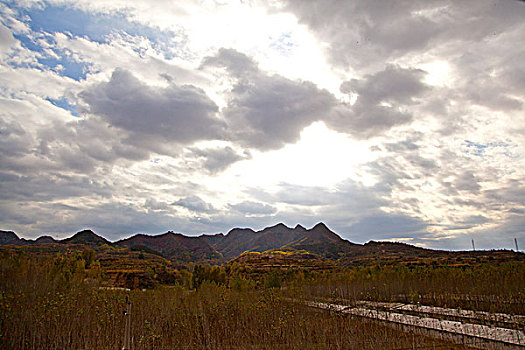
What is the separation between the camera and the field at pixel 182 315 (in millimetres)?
7480

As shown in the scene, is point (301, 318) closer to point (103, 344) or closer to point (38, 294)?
point (103, 344)

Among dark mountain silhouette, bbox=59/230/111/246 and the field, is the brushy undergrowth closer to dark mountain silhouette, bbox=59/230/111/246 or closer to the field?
the field

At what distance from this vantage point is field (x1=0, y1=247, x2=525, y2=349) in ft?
24.5

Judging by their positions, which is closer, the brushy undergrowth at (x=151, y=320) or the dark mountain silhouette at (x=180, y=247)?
the brushy undergrowth at (x=151, y=320)

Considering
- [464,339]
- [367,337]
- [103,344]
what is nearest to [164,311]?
[103,344]

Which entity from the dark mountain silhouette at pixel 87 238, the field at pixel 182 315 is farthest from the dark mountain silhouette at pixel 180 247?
the field at pixel 182 315

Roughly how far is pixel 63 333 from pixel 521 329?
9489 millimetres

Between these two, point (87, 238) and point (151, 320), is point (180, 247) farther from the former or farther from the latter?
point (151, 320)

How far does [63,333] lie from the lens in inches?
293

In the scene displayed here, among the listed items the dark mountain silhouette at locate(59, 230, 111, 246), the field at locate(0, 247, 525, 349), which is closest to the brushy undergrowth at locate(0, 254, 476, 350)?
the field at locate(0, 247, 525, 349)

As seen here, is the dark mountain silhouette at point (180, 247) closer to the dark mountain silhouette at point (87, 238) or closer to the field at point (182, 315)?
the dark mountain silhouette at point (87, 238)

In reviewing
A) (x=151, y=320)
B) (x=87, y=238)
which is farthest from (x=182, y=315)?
(x=87, y=238)

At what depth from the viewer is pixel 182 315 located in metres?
9.71

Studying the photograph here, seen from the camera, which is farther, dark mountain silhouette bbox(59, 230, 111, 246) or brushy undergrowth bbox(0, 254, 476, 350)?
dark mountain silhouette bbox(59, 230, 111, 246)
